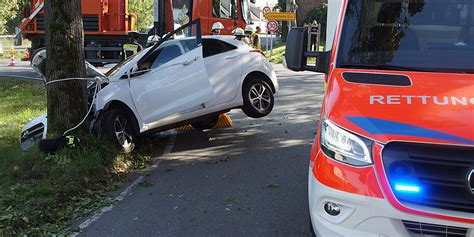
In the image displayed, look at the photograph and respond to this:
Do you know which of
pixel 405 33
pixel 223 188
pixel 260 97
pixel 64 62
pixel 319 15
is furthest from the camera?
pixel 319 15

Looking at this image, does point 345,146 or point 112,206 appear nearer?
point 345,146

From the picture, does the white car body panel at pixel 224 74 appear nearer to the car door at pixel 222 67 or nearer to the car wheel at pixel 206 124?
the car door at pixel 222 67

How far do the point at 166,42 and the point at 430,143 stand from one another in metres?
5.54

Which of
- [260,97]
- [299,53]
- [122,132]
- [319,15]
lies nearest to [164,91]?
[122,132]

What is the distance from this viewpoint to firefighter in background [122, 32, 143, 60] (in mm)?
17125

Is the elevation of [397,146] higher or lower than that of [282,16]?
lower

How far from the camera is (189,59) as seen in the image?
734 centimetres

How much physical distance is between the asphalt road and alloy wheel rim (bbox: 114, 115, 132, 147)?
0.55 metres

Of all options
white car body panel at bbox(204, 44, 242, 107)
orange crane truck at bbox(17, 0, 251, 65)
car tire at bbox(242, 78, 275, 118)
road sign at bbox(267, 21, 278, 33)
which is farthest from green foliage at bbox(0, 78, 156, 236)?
road sign at bbox(267, 21, 278, 33)

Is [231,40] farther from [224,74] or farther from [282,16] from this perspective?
[282,16]

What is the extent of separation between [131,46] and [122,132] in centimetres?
1091

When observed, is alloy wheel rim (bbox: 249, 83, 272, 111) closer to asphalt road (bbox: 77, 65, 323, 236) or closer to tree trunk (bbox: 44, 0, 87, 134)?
asphalt road (bbox: 77, 65, 323, 236)

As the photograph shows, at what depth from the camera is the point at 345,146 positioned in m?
3.02

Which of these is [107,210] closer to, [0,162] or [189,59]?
[0,162]
